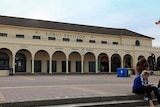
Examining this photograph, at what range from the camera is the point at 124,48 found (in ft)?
146

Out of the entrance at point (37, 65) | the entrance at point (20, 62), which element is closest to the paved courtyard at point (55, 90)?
the entrance at point (20, 62)

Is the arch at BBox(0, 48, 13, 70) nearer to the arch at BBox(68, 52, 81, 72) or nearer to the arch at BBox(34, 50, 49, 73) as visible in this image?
the arch at BBox(34, 50, 49, 73)

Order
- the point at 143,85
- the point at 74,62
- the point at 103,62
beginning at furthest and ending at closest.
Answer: the point at 103,62 < the point at 74,62 < the point at 143,85

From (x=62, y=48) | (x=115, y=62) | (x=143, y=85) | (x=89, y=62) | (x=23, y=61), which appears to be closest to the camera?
(x=143, y=85)

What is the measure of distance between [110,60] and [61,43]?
34.0 ft

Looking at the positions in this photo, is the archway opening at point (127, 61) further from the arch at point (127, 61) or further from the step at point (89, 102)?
the step at point (89, 102)

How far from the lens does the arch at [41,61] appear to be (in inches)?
1538

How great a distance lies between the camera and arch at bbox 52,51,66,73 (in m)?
40.5

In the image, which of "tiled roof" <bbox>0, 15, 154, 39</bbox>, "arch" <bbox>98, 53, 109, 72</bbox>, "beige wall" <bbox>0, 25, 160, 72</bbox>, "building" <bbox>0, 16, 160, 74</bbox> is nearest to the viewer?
"beige wall" <bbox>0, 25, 160, 72</bbox>

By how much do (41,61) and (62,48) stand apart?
4.51 meters

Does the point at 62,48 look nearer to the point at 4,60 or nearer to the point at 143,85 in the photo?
the point at 4,60

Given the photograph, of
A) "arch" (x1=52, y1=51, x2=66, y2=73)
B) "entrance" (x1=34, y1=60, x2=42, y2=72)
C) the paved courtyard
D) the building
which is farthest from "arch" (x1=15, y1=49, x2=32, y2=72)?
the paved courtyard

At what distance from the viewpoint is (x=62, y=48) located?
1516 inches

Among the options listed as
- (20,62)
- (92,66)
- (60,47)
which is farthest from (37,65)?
(92,66)
